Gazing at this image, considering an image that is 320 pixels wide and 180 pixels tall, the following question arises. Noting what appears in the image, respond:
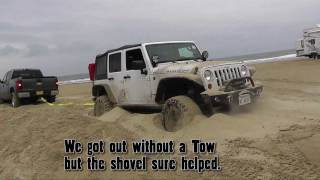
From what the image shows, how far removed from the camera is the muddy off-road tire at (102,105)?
40.2 feet

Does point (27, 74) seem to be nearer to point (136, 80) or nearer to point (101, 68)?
point (101, 68)

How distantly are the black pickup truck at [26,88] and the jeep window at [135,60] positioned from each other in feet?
32.5

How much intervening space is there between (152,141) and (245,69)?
2.69m

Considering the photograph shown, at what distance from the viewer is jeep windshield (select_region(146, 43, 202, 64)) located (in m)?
10.5

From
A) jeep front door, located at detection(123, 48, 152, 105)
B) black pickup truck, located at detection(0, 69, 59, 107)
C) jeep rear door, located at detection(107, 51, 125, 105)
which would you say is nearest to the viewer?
jeep front door, located at detection(123, 48, 152, 105)

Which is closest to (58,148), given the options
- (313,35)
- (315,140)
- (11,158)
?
(11,158)

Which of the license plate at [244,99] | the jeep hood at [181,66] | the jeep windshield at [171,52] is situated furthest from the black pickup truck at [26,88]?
the license plate at [244,99]

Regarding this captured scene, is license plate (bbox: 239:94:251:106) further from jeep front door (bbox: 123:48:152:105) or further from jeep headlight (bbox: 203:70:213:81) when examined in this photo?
jeep front door (bbox: 123:48:152:105)

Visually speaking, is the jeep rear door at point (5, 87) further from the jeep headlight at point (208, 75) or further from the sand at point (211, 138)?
the jeep headlight at point (208, 75)

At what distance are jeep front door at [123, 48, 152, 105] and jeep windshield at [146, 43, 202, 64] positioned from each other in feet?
0.93

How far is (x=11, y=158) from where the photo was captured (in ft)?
31.3

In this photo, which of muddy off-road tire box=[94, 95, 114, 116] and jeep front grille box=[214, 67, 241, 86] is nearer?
jeep front grille box=[214, 67, 241, 86]

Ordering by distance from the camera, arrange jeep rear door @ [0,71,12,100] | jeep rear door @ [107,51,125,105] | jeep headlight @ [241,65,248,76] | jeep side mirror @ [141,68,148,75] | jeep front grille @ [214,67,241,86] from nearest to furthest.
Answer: jeep front grille @ [214,67,241,86] → jeep headlight @ [241,65,248,76] → jeep side mirror @ [141,68,148,75] → jeep rear door @ [107,51,125,105] → jeep rear door @ [0,71,12,100]

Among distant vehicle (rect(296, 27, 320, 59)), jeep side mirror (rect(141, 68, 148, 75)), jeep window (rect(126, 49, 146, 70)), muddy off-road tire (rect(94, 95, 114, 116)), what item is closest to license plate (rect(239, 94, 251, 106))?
jeep side mirror (rect(141, 68, 148, 75))
